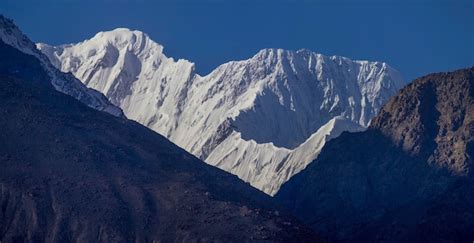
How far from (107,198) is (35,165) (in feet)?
37.0

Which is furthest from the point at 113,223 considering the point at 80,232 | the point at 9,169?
the point at 9,169

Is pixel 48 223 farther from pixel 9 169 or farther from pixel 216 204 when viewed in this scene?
pixel 216 204

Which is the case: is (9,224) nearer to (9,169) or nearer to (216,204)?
(9,169)

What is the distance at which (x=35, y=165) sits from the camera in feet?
632

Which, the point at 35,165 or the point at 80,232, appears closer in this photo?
the point at 80,232

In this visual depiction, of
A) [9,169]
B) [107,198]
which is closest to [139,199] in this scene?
[107,198]

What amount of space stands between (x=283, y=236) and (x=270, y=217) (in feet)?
25.5

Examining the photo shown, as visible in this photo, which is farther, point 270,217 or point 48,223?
point 270,217

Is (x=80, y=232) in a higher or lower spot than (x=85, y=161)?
lower

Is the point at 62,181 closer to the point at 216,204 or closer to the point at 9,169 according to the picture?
the point at 9,169

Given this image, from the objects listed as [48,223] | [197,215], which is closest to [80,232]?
[48,223]

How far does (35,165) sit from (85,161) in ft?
26.7

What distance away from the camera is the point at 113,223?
183750 millimetres

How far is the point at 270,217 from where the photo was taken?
19400 cm
